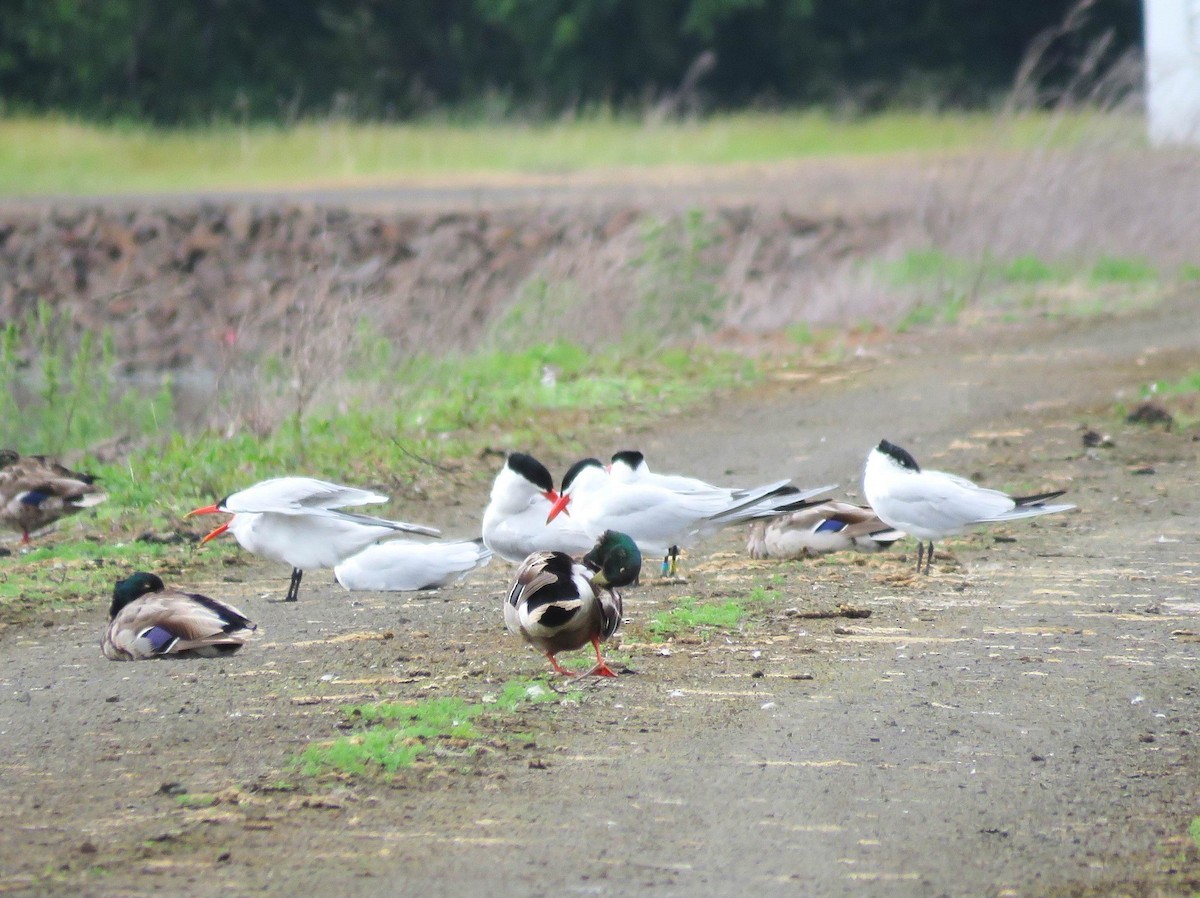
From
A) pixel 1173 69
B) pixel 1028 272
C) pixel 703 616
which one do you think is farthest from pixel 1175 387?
pixel 1173 69

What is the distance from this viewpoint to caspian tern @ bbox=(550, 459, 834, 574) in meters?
7.52

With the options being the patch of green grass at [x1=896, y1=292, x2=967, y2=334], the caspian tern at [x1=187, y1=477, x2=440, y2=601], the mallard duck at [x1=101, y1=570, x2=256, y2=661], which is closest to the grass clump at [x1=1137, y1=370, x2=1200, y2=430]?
the patch of green grass at [x1=896, y1=292, x2=967, y2=334]

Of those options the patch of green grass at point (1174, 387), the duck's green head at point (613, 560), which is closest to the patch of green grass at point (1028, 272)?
the patch of green grass at point (1174, 387)

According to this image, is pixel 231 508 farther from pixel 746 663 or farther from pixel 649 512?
pixel 746 663

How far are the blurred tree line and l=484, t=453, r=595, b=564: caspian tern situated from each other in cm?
3253

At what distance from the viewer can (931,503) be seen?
24.2 feet

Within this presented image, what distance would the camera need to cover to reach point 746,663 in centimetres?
626

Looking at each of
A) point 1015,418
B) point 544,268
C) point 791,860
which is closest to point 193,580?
point 791,860

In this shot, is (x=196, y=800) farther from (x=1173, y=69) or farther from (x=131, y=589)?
(x=1173, y=69)

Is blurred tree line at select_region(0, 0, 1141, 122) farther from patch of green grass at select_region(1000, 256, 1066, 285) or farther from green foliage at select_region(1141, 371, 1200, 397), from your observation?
green foliage at select_region(1141, 371, 1200, 397)

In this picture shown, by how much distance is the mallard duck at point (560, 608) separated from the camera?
5824 mm

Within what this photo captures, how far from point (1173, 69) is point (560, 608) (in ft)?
51.7

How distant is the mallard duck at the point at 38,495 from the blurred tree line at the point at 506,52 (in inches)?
1201

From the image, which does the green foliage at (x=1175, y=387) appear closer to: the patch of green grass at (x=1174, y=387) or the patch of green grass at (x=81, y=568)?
the patch of green grass at (x=1174, y=387)
